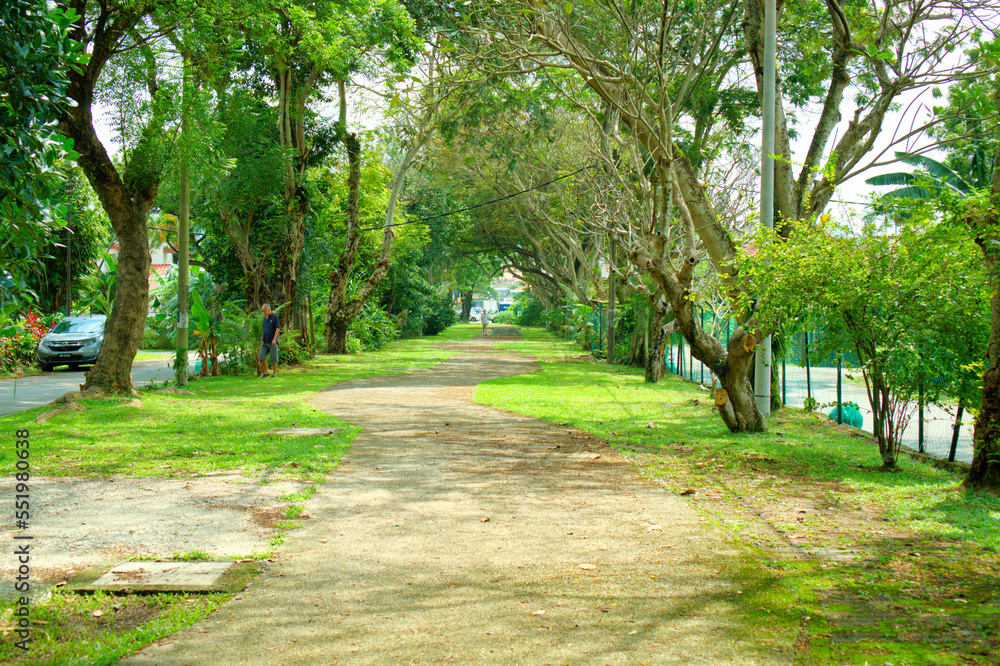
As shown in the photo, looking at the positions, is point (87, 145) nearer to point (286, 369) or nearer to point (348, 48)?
point (348, 48)

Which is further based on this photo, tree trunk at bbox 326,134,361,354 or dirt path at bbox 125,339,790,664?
tree trunk at bbox 326,134,361,354

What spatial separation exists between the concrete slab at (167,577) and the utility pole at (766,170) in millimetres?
9027

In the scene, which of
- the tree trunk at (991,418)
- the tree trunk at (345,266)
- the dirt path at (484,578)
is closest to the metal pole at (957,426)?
the tree trunk at (991,418)

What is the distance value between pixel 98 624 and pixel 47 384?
1680cm

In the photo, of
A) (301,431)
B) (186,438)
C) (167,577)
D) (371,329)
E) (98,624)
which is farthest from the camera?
(371,329)

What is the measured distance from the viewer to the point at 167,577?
496 cm

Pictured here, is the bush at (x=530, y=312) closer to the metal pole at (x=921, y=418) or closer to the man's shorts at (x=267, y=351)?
the man's shorts at (x=267, y=351)

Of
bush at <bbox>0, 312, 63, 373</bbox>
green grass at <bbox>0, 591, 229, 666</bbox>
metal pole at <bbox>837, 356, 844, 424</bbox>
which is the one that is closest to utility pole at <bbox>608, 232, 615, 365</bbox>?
metal pole at <bbox>837, 356, 844, 424</bbox>

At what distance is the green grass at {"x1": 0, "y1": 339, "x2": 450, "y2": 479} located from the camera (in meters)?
8.45

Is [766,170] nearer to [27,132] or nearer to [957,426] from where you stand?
[957,426]

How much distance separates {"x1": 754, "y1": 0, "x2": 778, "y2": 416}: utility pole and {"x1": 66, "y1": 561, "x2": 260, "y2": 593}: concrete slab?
9.03m

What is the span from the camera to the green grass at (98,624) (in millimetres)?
3852

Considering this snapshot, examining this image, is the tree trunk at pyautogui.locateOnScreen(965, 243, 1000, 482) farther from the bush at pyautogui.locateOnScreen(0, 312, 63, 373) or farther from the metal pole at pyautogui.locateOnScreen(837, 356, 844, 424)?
the bush at pyautogui.locateOnScreen(0, 312, 63, 373)

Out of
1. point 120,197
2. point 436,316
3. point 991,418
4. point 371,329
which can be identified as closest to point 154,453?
point 120,197
